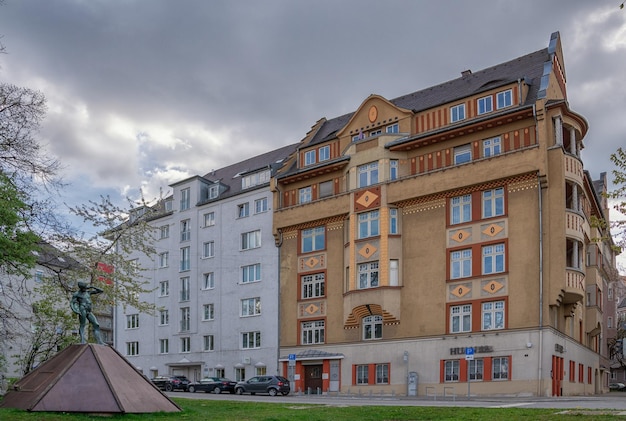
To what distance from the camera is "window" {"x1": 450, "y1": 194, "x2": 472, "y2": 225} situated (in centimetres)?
4731

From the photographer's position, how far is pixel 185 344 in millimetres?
65812

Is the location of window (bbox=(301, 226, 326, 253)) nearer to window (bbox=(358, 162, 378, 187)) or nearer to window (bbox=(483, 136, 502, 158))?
window (bbox=(358, 162, 378, 187))

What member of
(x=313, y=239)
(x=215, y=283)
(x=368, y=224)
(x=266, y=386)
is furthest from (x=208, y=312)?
(x=368, y=224)

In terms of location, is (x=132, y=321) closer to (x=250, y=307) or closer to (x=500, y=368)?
(x=250, y=307)

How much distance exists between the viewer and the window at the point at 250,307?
60.0 m

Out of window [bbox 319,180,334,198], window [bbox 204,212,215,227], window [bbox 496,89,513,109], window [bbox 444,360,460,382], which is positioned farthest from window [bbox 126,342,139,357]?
window [bbox 496,89,513,109]

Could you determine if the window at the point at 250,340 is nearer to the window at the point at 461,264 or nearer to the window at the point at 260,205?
the window at the point at 260,205

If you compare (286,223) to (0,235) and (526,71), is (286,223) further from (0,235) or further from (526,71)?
(0,235)

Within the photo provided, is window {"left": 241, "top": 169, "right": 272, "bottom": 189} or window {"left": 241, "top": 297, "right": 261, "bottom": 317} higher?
window {"left": 241, "top": 169, "right": 272, "bottom": 189}

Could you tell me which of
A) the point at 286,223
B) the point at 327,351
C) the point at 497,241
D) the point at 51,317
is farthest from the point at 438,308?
the point at 51,317

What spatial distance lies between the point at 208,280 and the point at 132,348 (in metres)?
12.6

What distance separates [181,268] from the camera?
67125 mm

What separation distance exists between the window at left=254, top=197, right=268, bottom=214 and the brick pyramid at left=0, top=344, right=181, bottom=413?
3894cm

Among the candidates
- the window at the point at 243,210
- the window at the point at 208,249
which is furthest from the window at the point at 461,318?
the window at the point at 208,249
